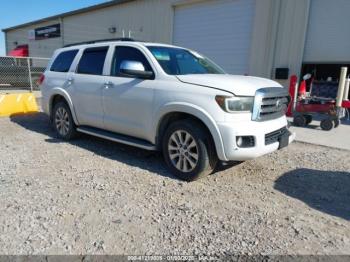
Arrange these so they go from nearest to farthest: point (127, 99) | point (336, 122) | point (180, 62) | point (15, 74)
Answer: point (127, 99), point (180, 62), point (336, 122), point (15, 74)

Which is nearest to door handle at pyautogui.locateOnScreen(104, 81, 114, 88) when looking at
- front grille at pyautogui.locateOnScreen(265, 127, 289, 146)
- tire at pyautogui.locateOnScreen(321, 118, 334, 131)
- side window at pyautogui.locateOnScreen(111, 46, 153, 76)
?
side window at pyautogui.locateOnScreen(111, 46, 153, 76)

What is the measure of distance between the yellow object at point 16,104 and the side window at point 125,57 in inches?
216

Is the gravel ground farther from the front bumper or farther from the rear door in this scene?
the rear door

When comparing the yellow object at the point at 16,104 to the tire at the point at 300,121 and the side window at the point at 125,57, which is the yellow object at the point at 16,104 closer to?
the side window at the point at 125,57

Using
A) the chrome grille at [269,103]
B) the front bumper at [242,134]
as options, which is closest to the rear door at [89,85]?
the front bumper at [242,134]

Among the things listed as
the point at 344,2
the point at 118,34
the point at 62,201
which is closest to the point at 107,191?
the point at 62,201

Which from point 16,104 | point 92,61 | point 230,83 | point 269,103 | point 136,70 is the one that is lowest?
point 16,104

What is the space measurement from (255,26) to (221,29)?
1.66 metres

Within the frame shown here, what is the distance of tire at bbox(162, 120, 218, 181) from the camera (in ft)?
12.8

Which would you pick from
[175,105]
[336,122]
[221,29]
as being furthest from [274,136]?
[221,29]

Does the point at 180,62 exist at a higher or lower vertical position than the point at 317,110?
higher

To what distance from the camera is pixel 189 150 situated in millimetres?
4016

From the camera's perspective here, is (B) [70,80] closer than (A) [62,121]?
Yes

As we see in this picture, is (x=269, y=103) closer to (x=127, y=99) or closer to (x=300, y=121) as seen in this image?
(x=127, y=99)
